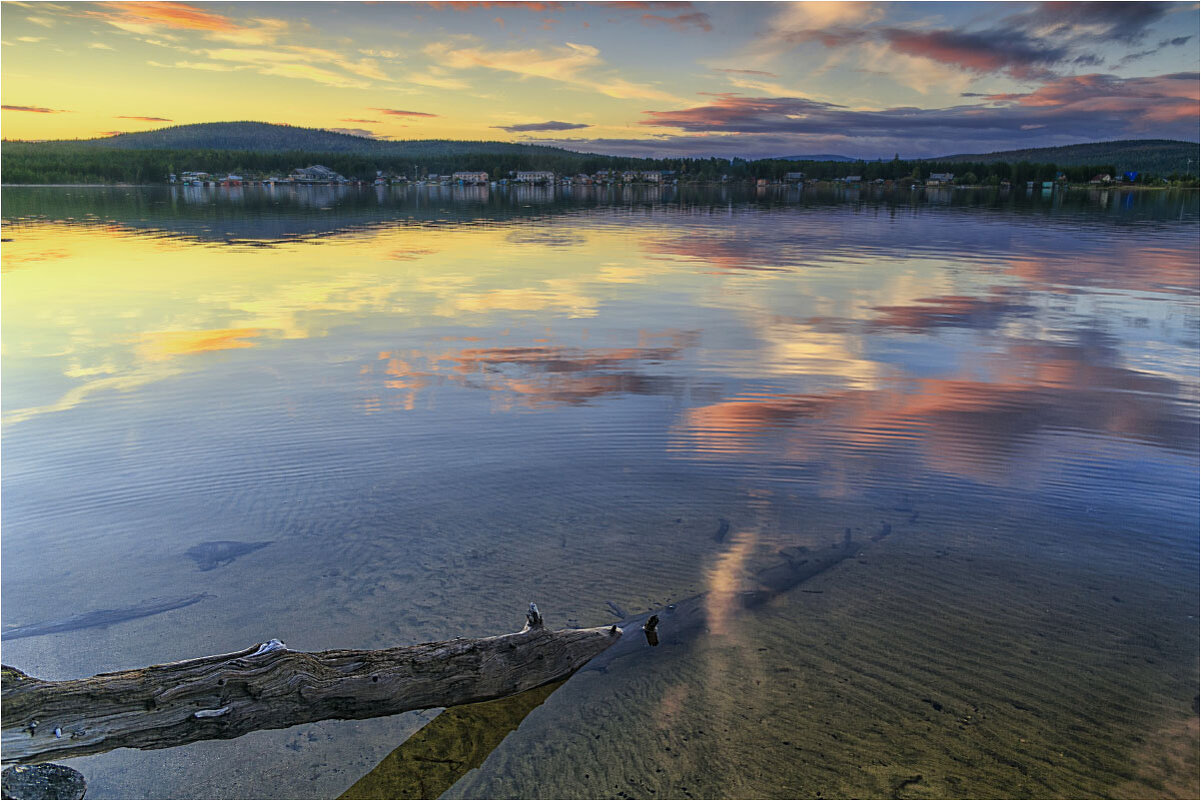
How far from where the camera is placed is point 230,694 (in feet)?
20.4

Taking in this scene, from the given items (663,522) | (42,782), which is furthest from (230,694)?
(663,522)

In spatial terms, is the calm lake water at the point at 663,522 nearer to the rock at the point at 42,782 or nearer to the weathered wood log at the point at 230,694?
the rock at the point at 42,782

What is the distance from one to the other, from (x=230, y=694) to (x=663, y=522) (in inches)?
→ 237

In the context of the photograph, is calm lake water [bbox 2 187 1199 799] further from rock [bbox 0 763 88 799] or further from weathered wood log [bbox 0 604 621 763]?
weathered wood log [bbox 0 604 621 763]

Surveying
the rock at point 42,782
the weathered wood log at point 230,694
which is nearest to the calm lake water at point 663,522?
the rock at point 42,782

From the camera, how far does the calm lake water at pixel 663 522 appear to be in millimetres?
6906

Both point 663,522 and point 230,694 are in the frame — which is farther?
point 663,522

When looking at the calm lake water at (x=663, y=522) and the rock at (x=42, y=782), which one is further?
the calm lake water at (x=663, y=522)

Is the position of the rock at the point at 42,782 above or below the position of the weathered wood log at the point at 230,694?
below

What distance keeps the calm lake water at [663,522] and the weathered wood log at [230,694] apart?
47cm

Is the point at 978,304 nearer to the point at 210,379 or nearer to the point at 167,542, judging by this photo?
the point at 210,379

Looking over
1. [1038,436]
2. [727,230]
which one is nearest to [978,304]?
[1038,436]

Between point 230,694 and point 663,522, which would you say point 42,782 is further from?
point 663,522

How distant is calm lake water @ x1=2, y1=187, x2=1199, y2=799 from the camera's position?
6.91m
